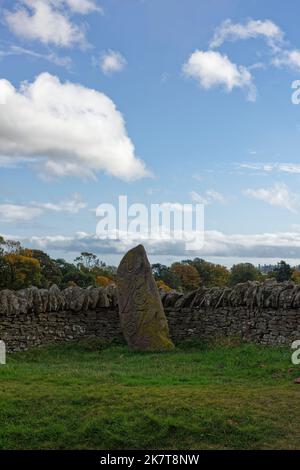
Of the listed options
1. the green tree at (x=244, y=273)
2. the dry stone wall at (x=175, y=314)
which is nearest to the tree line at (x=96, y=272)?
the green tree at (x=244, y=273)

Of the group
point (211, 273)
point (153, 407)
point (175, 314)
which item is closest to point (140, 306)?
point (175, 314)

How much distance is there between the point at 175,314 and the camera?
18.8 metres

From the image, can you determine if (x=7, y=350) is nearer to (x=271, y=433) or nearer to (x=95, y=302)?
(x=95, y=302)

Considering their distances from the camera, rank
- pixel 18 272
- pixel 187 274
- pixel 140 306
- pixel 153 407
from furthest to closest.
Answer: pixel 187 274, pixel 18 272, pixel 140 306, pixel 153 407

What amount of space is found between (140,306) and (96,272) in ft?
121

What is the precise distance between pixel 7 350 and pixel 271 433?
10806mm

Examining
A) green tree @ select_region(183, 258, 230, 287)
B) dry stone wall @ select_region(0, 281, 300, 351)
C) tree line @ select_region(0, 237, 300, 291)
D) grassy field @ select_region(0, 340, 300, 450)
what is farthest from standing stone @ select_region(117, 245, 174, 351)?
green tree @ select_region(183, 258, 230, 287)

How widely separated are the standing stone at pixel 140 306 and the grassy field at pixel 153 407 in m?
3.76

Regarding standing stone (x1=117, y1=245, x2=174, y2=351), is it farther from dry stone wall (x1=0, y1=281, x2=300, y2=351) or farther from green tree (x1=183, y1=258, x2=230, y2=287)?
green tree (x1=183, y1=258, x2=230, y2=287)

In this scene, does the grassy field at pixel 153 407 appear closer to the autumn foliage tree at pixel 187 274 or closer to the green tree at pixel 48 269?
the green tree at pixel 48 269

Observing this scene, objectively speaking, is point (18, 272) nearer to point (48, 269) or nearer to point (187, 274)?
point (48, 269)

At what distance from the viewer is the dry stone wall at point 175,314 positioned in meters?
15.9
